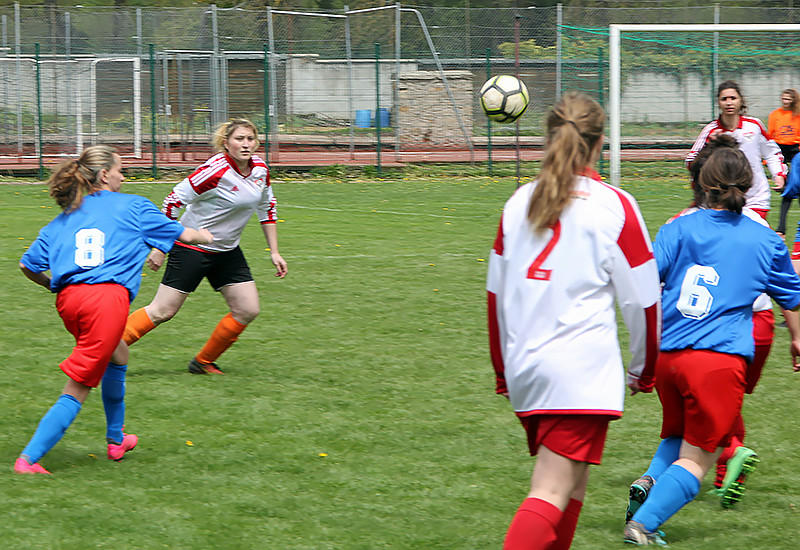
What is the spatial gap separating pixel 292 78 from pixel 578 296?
20.1m

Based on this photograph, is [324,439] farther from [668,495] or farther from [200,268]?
[668,495]

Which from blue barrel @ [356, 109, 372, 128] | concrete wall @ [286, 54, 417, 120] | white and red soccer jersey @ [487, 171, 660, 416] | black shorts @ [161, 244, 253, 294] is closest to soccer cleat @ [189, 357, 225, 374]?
black shorts @ [161, 244, 253, 294]

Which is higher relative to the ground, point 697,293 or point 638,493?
point 697,293

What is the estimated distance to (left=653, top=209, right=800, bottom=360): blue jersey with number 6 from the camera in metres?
3.58

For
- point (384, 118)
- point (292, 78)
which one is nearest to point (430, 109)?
point (384, 118)

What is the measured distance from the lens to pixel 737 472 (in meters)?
3.99

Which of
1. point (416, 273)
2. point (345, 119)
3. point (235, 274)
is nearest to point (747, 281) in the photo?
point (235, 274)

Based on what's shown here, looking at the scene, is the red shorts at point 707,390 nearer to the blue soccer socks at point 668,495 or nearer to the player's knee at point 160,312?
the blue soccer socks at point 668,495

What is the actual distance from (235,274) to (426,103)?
646 inches

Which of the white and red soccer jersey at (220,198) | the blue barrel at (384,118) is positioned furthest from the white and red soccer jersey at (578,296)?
the blue barrel at (384,118)

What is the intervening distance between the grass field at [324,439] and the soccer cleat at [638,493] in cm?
12

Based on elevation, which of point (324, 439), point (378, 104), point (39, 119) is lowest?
point (324, 439)

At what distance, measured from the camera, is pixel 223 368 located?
6.38m

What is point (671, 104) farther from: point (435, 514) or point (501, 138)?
point (435, 514)
